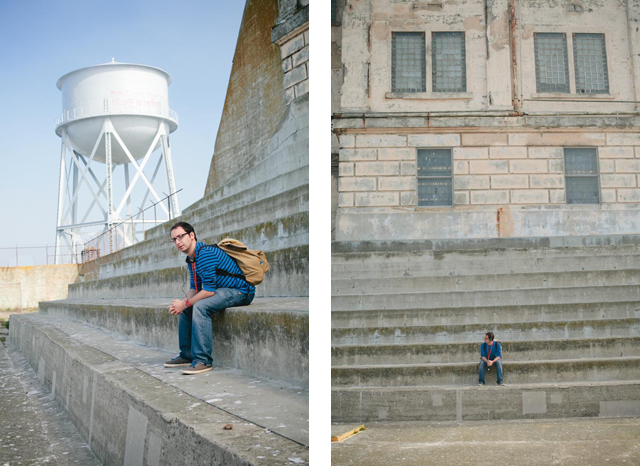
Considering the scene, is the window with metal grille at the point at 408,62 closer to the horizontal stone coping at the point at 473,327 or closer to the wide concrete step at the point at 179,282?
the horizontal stone coping at the point at 473,327

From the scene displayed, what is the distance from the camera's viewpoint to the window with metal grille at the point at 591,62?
32.5 ft

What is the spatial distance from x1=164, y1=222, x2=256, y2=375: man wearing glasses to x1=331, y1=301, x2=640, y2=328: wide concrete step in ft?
11.2

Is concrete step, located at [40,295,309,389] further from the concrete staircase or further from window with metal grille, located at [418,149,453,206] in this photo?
window with metal grille, located at [418,149,453,206]

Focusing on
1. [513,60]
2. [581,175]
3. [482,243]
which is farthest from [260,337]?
[513,60]

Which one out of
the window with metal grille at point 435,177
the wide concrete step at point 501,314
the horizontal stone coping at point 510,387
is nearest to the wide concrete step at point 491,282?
the wide concrete step at point 501,314

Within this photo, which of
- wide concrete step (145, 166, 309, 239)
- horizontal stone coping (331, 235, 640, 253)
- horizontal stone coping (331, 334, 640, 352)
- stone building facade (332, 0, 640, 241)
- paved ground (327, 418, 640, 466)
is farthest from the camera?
stone building facade (332, 0, 640, 241)

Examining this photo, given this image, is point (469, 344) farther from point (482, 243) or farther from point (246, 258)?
point (246, 258)

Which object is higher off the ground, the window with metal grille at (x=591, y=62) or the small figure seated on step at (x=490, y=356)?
the window with metal grille at (x=591, y=62)

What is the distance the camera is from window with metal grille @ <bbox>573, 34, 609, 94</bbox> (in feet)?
32.5

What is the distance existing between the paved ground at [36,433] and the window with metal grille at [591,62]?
30.8ft

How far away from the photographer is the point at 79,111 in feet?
8.83

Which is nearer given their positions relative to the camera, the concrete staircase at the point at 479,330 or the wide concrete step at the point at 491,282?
the concrete staircase at the point at 479,330

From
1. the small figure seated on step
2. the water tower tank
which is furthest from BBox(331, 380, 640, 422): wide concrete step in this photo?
the water tower tank

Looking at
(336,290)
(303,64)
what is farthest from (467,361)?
(303,64)
